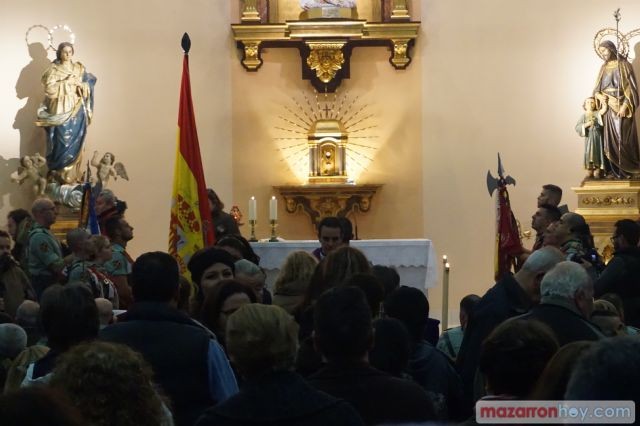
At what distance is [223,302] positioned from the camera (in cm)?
484

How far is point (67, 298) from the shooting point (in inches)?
159

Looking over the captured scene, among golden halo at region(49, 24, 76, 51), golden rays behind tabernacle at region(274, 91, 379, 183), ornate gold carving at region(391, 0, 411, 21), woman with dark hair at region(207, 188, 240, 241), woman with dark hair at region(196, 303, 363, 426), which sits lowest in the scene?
woman with dark hair at region(196, 303, 363, 426)

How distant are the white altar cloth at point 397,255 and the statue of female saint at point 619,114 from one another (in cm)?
302

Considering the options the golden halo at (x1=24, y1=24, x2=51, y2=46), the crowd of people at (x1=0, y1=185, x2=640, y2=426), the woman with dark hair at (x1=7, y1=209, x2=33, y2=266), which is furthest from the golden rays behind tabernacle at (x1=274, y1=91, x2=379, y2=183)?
the crowd of people at (x1=0, y1=185, x2=640, y2=426)

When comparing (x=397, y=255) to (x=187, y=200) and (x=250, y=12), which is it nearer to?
(x=187, y=200)

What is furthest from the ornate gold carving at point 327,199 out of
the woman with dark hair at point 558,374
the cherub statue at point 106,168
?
the woman with dark hair at point 558,374

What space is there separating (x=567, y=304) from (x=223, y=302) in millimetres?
1286

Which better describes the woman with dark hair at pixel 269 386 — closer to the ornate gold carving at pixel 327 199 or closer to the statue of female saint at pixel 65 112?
the statue of female saint at pixel 65 112

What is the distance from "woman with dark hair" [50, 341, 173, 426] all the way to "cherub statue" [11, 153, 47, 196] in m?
10.3

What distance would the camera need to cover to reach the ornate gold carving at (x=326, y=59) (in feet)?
45.3

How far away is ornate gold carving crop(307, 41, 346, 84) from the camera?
13.8m

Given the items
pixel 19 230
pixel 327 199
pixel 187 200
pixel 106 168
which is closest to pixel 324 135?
pixel 327 199

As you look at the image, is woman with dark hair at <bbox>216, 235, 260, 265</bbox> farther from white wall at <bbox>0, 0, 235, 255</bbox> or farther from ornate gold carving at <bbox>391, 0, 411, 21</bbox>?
ornate gold carving at <bbox>391, 0, 411, 21</bbox>

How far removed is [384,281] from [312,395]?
2.80 meters
